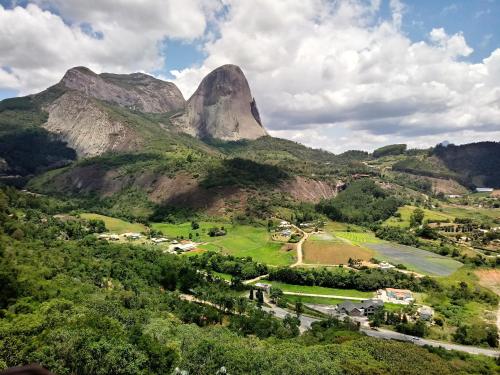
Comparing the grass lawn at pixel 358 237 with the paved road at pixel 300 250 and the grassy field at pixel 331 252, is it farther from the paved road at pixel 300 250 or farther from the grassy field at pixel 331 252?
the paved road at pixel 300 250

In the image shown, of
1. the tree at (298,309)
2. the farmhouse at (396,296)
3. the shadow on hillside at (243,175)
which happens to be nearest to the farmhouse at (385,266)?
the farmhouse at (396,296)

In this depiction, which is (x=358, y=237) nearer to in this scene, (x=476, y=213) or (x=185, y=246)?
(x=185, y=246)

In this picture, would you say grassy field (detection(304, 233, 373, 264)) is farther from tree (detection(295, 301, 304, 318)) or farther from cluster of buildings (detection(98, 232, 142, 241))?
cluster of buildings (detection(98, 232, 142, 241))

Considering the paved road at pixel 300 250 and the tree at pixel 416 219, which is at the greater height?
the tree at pixel 416 219

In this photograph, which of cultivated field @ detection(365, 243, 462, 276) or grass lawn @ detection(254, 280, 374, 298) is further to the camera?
cultivated field @ detection(365, 243, 462, 276)

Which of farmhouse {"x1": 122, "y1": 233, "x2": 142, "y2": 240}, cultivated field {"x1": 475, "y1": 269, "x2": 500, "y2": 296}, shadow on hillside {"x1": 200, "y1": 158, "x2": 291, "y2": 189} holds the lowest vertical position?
cultivated field {"x1": 475, "y1": 269, "x2": 500, "y2": 296}

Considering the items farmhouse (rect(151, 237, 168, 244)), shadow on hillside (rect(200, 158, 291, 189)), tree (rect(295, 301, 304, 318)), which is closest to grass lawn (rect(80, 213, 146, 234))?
farmhouse (rect(151, 237, 168, 244))
